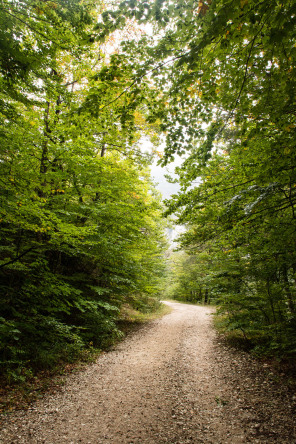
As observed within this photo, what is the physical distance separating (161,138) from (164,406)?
5.70 metres

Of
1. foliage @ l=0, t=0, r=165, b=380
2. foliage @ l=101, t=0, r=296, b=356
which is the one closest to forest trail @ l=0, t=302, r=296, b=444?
foliage @ l=0, t=0, r=165, b=380

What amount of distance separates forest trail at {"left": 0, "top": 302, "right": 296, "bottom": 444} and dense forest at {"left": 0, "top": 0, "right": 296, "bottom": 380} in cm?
116

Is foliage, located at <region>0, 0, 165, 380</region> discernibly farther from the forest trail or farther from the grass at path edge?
the forest trail

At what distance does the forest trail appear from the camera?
357cm

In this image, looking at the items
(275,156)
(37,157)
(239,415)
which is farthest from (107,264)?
(275,156)

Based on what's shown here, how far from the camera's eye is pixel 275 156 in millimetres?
→ 3637

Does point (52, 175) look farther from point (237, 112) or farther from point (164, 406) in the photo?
point (164, 406)

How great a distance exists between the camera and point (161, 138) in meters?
4.50

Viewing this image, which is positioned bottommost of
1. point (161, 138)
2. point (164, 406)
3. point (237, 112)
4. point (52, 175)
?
point (164, 406)

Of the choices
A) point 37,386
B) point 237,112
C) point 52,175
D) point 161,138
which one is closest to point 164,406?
point 37,386

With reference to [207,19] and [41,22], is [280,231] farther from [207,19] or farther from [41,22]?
[41,22]

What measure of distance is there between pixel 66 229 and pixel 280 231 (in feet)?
16.4

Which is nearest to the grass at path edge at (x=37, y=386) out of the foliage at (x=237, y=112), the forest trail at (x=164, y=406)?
the forest trail at (x=164, y=406)

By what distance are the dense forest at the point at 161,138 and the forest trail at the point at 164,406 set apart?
1160 mm
